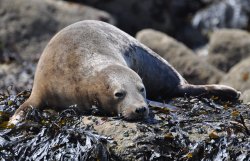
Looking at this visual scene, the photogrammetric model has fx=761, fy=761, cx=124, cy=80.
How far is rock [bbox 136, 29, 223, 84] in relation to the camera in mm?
14930

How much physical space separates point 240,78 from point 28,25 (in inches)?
206

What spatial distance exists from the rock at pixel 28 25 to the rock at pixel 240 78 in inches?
172

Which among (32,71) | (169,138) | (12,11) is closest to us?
(169,138)

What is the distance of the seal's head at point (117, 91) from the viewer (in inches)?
293

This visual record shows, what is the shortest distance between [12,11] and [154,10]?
5.21m

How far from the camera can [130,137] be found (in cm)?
685

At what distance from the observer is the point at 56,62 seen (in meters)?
8.05

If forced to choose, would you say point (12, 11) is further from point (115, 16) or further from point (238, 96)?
point (238, 96)

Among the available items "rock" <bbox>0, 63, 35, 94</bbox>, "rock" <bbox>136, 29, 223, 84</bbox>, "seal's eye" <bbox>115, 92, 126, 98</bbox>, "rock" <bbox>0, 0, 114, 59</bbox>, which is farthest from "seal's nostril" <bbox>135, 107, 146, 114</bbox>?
"rock" <bbox>0, 0, 114, 59</bbox>

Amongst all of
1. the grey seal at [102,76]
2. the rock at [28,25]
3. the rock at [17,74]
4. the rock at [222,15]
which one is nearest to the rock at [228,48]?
the rock at [28,25]

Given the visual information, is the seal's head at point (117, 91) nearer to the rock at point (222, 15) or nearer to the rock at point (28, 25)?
the rock at point (28, 25)

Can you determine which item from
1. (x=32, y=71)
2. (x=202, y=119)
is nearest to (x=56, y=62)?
(x=202, y=119)

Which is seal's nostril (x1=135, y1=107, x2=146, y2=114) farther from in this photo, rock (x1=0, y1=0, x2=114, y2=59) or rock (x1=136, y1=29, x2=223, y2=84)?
rock (x1=0, y1=0, x2=114, y2=59)

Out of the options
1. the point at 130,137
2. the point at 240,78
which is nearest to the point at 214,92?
the point at 130,137
